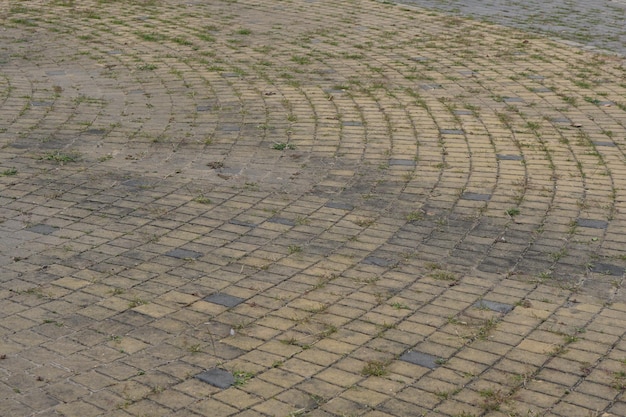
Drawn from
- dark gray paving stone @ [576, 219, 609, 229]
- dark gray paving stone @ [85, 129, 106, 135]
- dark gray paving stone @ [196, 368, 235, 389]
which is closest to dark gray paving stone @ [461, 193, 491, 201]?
dark gray paving stone @ [576, 219, 609, 229]

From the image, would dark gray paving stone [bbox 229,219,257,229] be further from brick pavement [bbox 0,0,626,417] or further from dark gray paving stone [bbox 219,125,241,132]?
dark gray paving stone [bbox 219,125,241,132]

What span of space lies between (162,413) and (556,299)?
2.43 m

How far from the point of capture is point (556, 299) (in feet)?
17.5

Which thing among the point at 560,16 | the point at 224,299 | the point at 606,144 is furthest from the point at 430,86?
the point at 224,299

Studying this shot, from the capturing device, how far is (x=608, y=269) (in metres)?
5.71

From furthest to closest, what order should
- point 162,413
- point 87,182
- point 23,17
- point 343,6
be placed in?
point 343,6 → point 23,17 → point 87,182 → point 162,413

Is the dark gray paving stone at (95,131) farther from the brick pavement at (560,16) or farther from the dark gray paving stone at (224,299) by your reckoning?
the brick pavement at (560,16)

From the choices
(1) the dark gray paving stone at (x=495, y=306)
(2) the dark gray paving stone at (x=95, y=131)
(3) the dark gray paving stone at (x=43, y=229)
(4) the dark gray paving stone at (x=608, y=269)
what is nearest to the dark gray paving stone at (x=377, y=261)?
(1) the dark gray paving stone at (x=495, y=306)

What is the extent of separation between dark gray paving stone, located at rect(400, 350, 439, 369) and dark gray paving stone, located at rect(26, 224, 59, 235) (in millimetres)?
2789

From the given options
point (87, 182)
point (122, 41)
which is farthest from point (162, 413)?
point (122, 41)

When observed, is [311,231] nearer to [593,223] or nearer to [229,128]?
[593,223]

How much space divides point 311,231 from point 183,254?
910 mm

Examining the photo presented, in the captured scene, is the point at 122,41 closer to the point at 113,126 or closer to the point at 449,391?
the point at 113,126

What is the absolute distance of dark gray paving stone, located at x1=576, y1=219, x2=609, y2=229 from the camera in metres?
6.35
